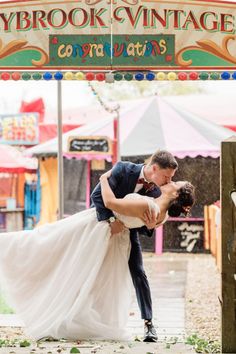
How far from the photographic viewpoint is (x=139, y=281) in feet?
20.6

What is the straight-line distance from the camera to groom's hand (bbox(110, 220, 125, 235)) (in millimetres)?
6176

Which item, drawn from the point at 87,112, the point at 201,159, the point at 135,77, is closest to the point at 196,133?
the point at 201,159

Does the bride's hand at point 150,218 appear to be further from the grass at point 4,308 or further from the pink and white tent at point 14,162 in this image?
the pink and white tent at point 14,162

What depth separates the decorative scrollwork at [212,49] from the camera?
653cm

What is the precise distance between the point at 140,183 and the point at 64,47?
1.34 m

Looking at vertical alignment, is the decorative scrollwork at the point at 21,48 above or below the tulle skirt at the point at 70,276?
above

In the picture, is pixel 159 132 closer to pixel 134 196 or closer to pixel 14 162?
pixel 14 162

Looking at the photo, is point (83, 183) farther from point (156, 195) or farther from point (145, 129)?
point (156, 195)

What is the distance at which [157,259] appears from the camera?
51.7 feet

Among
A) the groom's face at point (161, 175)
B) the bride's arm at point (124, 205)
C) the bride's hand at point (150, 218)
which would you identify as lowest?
the bride's hand at point (150, 218)

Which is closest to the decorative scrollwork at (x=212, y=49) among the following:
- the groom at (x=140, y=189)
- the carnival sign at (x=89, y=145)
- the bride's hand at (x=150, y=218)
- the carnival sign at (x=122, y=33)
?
the carnival sign at (x=122, y=33)

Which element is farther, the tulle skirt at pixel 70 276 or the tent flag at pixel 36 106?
the tent flag at pixel 36 106

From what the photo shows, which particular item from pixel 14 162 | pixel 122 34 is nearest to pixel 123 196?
pixel 122 34

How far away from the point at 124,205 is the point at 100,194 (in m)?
0.38
